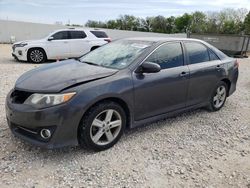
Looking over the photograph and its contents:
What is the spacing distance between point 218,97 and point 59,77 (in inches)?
127

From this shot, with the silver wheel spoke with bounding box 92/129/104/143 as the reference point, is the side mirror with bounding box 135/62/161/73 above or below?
above

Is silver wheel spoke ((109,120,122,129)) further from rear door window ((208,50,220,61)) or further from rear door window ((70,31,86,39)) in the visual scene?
rear door window ((70,31,86,39))

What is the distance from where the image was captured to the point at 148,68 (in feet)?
12.2

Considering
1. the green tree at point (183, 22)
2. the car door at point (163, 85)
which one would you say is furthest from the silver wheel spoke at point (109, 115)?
the green tree at point (183, 22)

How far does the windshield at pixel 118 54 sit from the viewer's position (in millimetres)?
3914

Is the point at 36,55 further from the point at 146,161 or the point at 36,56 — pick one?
the point at 146,161

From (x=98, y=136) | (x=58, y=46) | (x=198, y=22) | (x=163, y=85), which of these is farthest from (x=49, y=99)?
(x=198, y=22)

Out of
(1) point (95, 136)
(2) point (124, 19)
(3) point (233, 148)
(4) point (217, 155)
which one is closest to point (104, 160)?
(1) point (95, 136)

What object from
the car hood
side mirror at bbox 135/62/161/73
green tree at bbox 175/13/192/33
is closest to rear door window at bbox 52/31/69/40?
the car hood

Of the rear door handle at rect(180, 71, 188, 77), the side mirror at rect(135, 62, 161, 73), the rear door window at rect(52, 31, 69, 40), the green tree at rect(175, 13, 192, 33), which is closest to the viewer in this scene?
the side mirror at rect(135, 62, 161, 73)

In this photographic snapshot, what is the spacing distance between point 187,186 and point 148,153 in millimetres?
765

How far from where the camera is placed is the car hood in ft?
10.7

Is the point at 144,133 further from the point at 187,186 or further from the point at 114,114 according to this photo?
the point at 187,186

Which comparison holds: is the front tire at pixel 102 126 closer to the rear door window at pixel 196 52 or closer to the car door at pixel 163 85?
the car door at pixel 163 85
